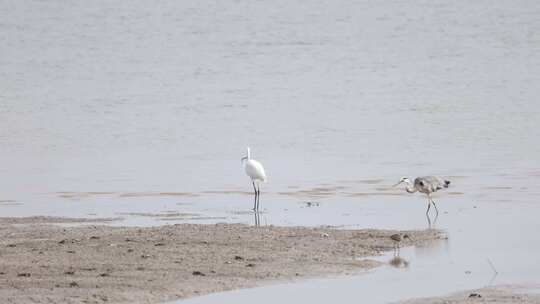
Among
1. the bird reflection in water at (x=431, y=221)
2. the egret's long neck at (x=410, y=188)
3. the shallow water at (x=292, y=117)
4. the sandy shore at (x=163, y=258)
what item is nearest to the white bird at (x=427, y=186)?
the egret's long neck at (x=410, y=188)

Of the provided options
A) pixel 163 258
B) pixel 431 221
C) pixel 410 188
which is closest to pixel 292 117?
pixel 410 188

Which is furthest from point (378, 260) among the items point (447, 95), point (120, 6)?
point (120, 6)

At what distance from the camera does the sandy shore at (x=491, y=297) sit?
9.73m

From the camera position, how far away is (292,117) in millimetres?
29859

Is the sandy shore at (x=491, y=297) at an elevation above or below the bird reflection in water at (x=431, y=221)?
below

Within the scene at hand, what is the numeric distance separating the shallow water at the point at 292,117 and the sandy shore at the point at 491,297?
0.37m

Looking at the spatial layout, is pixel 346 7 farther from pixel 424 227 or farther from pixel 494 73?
pixel 424 227

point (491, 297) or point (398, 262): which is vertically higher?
point (398, 262)

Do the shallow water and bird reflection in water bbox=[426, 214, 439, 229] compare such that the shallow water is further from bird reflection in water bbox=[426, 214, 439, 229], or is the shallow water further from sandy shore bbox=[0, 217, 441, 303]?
sandy shore bbox=[0, 217, 441, 303]

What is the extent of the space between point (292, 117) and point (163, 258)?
1860 cm

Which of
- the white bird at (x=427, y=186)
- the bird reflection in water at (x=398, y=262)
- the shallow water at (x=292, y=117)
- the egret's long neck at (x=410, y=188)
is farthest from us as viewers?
the egret's long neck at (x=410, y=188)

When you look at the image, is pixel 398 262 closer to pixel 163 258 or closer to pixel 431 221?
pixel 163 258

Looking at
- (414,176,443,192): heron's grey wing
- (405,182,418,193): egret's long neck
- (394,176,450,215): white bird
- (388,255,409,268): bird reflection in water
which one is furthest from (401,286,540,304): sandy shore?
(405,182,418,193): egret's long neck

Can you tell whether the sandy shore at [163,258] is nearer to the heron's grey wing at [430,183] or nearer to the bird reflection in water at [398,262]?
the bird reflection in water at [398,262]
